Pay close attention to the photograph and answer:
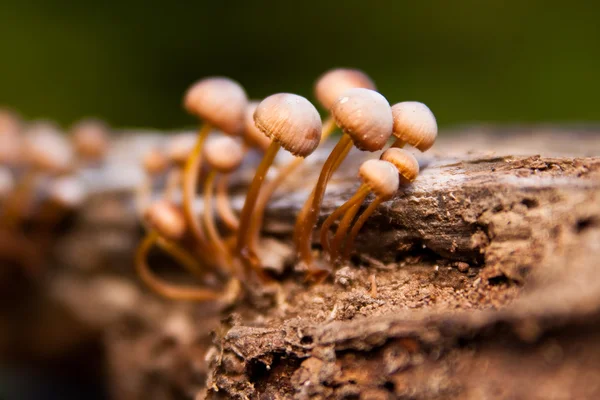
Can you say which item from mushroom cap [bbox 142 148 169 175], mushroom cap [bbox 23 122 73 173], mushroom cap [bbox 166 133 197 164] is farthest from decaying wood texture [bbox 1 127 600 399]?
mushroom cap [bbox 23 122 73 173]

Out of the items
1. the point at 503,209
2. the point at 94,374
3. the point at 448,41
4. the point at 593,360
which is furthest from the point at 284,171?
the point at 448,41

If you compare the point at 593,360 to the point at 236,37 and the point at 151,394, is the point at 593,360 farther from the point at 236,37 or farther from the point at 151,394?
the point at 236,37


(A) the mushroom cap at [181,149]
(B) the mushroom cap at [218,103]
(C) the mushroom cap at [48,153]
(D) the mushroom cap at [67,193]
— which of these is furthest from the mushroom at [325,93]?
(C) the mushroom cap at [48,153]

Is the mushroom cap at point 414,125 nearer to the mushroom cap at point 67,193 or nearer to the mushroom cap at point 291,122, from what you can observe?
the mushroom cap at point 291,122

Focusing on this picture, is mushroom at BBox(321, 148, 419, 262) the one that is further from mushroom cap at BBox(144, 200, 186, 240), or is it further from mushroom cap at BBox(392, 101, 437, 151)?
mushroom cap at BBox(144, 200, 186, 240)

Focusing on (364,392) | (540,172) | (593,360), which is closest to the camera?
(593,360)
